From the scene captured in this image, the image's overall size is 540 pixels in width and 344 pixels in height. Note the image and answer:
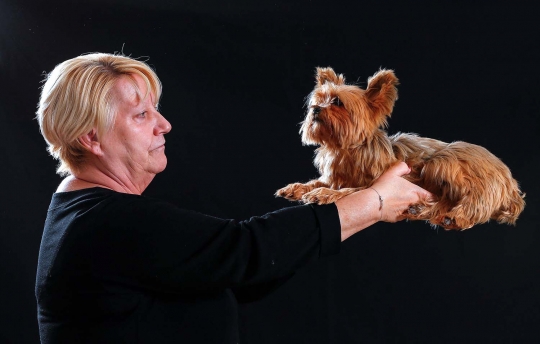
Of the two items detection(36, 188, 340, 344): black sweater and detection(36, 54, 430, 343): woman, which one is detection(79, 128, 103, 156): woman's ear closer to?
detection(36, 54, 430, 343): woman

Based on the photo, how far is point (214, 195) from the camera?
345 centimetres

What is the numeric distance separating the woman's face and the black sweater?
0.51 feet

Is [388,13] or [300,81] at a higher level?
[388,13]

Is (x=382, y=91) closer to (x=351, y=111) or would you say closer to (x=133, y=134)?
(x=351, y=111)

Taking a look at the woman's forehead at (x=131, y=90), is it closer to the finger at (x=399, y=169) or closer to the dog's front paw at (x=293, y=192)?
the dog's front paw at (x=293, y=192)

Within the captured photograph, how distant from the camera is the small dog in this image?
1.82 m

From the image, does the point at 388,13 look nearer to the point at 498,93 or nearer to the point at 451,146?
the point at 498,93

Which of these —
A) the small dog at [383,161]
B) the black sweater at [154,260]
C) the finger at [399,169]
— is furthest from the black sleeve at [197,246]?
the finger at [399,169]

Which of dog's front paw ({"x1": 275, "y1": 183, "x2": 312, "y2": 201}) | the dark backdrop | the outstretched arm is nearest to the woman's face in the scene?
dog's front paw ({"x1": 275, "y1": 183, "x2": 312, "y2": 201})

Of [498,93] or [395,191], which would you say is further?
[498,93]

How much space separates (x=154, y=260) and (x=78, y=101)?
517mm

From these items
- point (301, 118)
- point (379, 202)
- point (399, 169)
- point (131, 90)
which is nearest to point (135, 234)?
point (131, 90)

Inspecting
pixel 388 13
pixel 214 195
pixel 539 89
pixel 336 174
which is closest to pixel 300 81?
pixel 388 13

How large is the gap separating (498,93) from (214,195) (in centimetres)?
151
